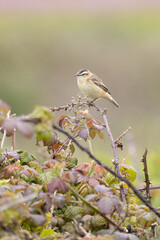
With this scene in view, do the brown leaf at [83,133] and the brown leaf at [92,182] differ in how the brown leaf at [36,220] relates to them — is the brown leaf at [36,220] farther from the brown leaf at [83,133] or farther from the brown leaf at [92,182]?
the brown leaf at [83,133]

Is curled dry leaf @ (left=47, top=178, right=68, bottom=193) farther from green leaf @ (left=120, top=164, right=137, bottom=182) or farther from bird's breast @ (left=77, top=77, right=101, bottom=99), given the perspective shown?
bird's breast @ (left=77, top=77, right=101, bottom=99)

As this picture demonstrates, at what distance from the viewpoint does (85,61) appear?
45.3 feet

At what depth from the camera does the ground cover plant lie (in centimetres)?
144

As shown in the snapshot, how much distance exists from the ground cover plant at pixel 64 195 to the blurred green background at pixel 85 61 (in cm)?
909

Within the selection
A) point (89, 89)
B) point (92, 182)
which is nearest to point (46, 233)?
point (92, 182)

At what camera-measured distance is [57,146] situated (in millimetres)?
2162

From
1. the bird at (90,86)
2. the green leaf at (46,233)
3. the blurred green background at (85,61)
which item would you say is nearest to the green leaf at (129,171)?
the green leaf at (46,233)

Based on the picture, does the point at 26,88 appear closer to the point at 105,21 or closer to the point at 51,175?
the point at 105,21

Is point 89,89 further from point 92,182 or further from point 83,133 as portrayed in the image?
point 92,182

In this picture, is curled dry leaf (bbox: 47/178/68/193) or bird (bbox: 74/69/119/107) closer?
curled dry leaf (bbox: 47/178/68/193)

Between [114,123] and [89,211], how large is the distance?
33.1ft

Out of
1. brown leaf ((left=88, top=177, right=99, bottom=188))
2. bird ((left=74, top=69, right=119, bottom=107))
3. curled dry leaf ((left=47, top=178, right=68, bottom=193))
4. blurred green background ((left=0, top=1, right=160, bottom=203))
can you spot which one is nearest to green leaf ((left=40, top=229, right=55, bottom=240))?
curled dry leaf ((left=47, top=178, right=68, bottom=193))

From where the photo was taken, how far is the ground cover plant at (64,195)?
1.44 m

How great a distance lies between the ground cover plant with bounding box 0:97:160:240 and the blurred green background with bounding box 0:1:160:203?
9.09m
